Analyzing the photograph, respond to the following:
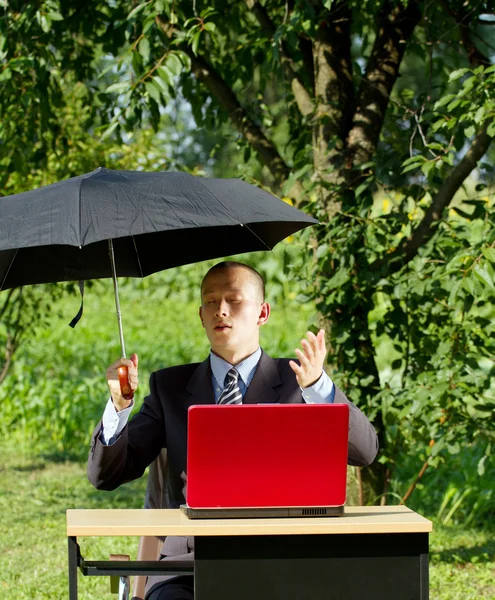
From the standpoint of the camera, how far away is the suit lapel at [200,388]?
3.50 meters

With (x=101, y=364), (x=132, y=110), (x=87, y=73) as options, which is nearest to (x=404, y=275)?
(x=132, y=110)

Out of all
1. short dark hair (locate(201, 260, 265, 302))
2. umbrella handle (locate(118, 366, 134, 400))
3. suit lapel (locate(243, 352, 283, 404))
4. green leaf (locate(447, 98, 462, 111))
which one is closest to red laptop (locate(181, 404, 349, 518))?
umbrella handle (locate(118, 366, 134, 400))

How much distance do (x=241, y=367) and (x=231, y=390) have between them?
86 mm

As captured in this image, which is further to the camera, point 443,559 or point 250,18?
point 250,18

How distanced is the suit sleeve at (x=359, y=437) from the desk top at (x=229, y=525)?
42 centimetres

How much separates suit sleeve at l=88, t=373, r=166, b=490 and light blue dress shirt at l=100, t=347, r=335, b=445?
3 centimetres

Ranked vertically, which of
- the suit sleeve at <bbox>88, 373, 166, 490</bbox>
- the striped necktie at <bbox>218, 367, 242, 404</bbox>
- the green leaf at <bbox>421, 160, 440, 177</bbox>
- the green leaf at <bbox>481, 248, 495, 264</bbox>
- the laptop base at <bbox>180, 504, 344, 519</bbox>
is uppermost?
the green leaf at <bbox>421, 160, 440, 177</bbox>

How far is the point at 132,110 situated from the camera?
5.19m

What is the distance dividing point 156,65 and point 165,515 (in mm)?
2868

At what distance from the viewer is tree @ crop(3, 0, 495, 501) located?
4.64m

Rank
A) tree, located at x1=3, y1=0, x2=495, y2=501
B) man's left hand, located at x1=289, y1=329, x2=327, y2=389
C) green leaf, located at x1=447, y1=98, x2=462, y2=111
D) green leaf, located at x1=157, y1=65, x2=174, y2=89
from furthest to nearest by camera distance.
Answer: green leaf, located at x1=157, y1=65, x2=174, y2=89, tree, located at x1=3, y1=0, x2=495, y2=501, green leaf, located at x1=447, y1=98, x2=462, y2=111, man's left hand, located at x1=289, y1=329, x2=327, y2=389

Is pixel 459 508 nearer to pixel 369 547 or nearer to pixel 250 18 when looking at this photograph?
pixel 250 18

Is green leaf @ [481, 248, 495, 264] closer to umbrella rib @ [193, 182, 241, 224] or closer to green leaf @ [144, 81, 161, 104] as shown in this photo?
umbrella rib @ [193, 182, 241, 224]

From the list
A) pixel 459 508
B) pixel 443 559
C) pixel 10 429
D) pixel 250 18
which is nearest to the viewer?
pixel 443 559
